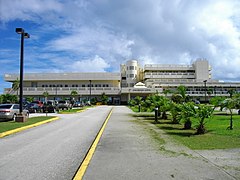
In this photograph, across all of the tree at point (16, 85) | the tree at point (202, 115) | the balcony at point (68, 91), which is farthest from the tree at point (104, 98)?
the tree at point (202, 115)

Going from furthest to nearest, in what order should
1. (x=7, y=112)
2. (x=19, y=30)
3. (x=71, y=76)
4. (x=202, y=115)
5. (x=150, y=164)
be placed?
(x=71, y=76) → (x=7, y=112) → (x=19, y=30) → (x=202, y=115) → (x=150, y=164)

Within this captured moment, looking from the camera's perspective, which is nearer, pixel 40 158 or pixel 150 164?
pixel 150 164

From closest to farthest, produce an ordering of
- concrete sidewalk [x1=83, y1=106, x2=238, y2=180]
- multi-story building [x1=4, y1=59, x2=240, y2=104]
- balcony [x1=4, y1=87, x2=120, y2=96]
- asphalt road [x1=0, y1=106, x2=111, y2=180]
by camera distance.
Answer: concrete sidewalk [x1=83, y1=106, x2=238, y2=180]
asphalt road [x1=0, y1=106, x2=111, y2=180]
multi-story building [x1=4, y1=59, x2=240, y2=104]
balcony [x1=4, y1=87, x2=120, y2=96]

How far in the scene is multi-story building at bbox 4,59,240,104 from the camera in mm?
82500

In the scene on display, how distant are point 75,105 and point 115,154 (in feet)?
183

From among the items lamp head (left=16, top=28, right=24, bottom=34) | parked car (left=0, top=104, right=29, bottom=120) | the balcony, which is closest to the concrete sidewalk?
lamp head (left=16, top=28, right=24, bottom=34)

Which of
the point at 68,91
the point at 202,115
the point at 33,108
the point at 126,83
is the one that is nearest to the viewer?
the point at 202,115

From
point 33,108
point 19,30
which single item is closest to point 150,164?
point 19,30

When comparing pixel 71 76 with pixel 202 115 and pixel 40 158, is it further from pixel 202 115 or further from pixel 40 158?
pixel 40 158

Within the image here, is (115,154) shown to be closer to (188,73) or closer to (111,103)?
(111,103)

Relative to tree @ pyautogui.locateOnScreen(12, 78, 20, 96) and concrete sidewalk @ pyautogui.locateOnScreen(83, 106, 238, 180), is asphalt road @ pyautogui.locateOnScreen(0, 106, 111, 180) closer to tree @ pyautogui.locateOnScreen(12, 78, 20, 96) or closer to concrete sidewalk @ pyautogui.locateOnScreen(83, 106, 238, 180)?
concrete sidewalk @ pyautogui.locateOnScreen(83, 106, 238, 180)

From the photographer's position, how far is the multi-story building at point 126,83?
271 feet

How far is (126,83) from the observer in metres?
103

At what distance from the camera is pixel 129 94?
8306 cm
